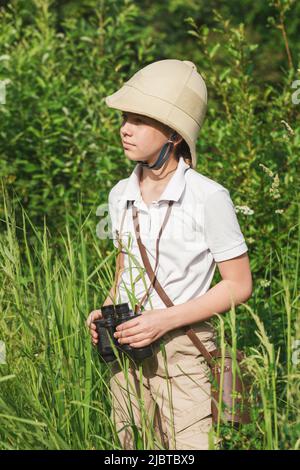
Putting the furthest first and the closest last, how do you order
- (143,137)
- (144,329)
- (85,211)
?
(85,211)
(143,137)
(144,329)

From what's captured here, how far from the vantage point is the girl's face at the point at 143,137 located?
2.97 meters

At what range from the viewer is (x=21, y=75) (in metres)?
5.23

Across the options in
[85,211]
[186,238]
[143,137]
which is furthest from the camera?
[85,211]

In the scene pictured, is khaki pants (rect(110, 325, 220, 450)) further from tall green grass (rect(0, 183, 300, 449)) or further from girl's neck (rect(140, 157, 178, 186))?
girl's neck (rect(140, 157, 178, 186))

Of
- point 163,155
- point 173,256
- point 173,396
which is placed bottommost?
point 173,396

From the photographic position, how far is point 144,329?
9.05 ft

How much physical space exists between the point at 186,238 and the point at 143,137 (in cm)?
37

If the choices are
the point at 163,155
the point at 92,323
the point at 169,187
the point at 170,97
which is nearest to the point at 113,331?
the point at 92,323

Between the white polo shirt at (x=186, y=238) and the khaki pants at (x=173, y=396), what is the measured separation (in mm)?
167

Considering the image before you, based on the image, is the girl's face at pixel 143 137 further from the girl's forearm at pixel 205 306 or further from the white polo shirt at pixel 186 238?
the girl's forearm at pixel 205 306

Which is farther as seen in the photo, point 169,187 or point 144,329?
point 169,187

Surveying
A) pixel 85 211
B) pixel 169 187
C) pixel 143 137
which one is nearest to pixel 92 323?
pixel 169 187

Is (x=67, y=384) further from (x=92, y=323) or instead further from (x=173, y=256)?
(x=173, y=256)

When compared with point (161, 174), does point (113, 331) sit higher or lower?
lower
